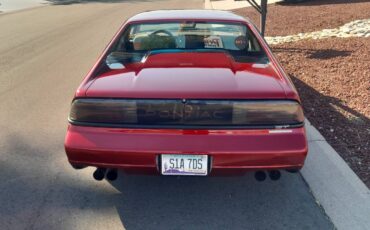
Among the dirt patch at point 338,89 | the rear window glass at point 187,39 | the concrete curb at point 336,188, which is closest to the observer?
the concrete curb at point 336,188

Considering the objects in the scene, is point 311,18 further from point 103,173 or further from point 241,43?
point 103,173

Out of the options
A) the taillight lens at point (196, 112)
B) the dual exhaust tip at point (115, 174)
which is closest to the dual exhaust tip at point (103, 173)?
the dual exhaust tip at point (115, 174)

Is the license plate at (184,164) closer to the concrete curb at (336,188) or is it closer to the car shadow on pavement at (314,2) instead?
the concrete curb at (336,188)

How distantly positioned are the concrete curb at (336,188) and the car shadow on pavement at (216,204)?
89mm

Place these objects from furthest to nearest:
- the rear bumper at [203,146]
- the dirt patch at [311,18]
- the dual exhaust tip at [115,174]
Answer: the dirt patch at [311,18], the dual exhaust tip at [115,174], the rear bumper at [203,146]

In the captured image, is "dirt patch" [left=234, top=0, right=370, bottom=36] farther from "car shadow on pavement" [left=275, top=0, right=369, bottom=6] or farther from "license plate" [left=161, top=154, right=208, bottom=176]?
"license plate" [left=161, top=154, right=208, bottom=176]

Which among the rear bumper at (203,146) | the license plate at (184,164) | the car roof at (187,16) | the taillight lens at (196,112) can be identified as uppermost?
the car roof at (187,16)

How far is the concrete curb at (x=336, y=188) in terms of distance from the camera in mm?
2707

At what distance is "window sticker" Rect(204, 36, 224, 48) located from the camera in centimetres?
363

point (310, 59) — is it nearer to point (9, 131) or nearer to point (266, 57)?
point (266, 57)

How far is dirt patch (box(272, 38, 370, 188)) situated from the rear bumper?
3.62 feet

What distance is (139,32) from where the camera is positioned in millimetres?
3822

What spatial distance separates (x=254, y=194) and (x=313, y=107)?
2.11m

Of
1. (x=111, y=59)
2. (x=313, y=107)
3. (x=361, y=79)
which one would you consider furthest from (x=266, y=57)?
(x=361, y=79)
